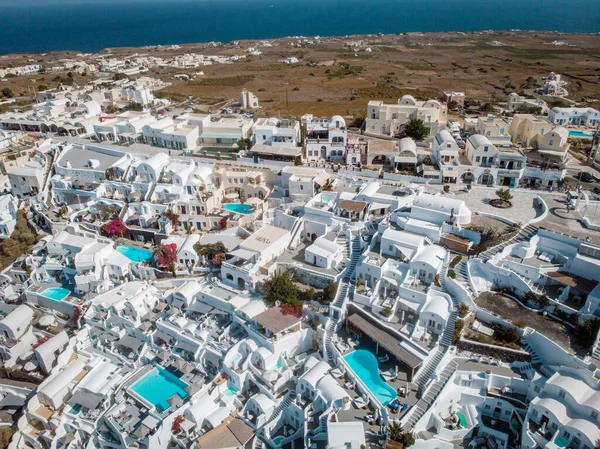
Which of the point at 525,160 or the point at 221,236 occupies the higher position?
the point at 525,160

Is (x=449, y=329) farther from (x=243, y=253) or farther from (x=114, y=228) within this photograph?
(x=114, y=228)

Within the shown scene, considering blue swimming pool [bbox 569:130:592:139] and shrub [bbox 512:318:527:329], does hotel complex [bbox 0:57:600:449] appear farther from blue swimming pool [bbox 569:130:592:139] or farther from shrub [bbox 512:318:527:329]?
blue swimming pool [bbox 569:130:592:139]

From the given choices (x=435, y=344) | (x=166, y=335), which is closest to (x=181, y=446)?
(x=166, y=335)

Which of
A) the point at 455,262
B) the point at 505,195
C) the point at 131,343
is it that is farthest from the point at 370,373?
the point at 505,195

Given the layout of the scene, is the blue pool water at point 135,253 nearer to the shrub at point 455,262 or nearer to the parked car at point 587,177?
the shrub at point 455,262

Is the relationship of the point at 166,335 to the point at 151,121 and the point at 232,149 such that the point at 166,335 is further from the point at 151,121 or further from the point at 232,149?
the point at 151,121

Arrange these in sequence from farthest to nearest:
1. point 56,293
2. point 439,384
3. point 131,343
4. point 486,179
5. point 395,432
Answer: point 486,179
point 56,293
point 131,343
point 439,384
point 395,432

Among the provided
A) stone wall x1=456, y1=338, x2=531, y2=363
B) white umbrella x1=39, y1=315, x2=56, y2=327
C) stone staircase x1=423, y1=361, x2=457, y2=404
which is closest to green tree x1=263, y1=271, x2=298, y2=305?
stone staircase x1=423, y1=361, x2=457, y2=404

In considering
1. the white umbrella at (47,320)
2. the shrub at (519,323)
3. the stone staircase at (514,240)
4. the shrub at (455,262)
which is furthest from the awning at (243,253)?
the shrub at (519,323)

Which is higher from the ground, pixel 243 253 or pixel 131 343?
pixel 243 253
